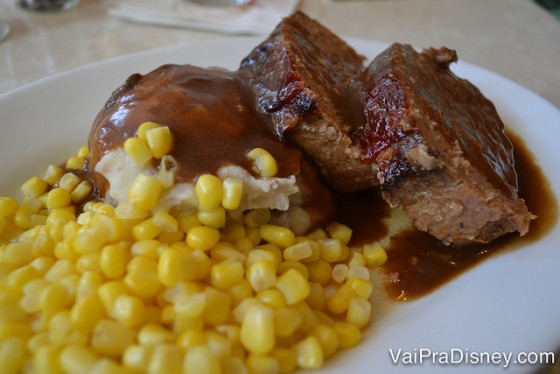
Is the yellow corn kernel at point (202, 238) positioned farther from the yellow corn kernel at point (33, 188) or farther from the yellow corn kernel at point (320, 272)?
the yellow corn kernel at point (33, 188)

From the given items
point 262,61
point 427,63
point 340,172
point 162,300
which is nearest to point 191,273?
point 162,300

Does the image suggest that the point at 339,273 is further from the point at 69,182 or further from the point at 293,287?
the point at 69,182

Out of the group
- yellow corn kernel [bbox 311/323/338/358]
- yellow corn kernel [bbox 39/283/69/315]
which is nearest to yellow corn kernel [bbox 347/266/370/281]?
yellow corn kernel [bbox 311/323/338/358]

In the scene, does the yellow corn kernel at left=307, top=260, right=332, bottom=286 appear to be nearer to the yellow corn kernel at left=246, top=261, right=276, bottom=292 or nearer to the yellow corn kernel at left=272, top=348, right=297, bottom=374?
the yellow corn kernel at left=246, top=261, right=276, bottom=292

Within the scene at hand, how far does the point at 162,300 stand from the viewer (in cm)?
234

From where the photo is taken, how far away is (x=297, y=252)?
2766 millimetres

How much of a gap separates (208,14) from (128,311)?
4554 mm

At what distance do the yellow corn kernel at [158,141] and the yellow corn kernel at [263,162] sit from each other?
45 cm

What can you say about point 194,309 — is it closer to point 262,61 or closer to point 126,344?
point 126,344

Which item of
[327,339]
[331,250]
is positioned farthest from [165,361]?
[331,250]

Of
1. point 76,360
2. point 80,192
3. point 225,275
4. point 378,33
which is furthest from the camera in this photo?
point 378,33

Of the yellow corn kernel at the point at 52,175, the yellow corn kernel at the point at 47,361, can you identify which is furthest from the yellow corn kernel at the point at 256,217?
the yellow corn kernel at the point at 52,175

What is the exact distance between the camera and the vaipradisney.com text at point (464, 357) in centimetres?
213

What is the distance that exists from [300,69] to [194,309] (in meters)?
1.60
